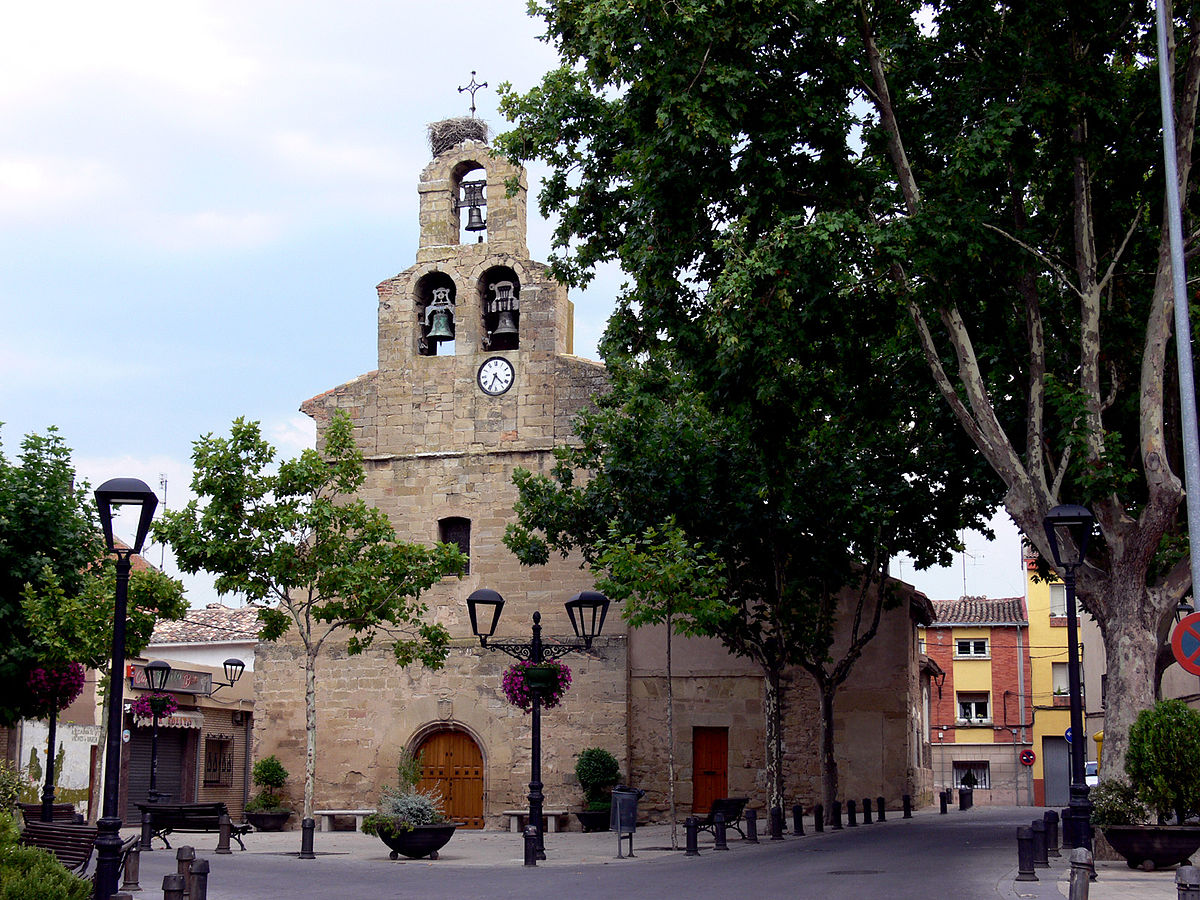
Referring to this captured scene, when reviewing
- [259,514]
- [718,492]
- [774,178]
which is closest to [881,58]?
[774,178]

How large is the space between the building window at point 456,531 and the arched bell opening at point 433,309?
3815mm

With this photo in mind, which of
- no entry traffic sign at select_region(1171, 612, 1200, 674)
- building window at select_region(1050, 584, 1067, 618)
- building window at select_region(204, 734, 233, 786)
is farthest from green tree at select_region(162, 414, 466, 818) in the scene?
building window at select_region(1050, 584, 1067, 618)

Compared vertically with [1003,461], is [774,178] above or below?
above

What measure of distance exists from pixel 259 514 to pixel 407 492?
27.8 ft

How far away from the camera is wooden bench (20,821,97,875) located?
11.7 metres

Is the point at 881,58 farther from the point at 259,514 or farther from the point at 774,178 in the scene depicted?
the point at 259,514

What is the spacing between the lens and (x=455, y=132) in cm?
2852

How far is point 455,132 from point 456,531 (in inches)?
347

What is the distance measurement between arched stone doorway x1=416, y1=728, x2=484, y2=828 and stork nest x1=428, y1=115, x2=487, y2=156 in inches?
503

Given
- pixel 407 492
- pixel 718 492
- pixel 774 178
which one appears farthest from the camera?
pixel 407 492

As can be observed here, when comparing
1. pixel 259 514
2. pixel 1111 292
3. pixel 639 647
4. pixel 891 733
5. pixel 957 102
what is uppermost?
pixel 957 102

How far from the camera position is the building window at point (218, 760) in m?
33.8

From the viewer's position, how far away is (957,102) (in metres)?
15.5

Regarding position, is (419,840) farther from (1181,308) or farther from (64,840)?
(1181,308)
